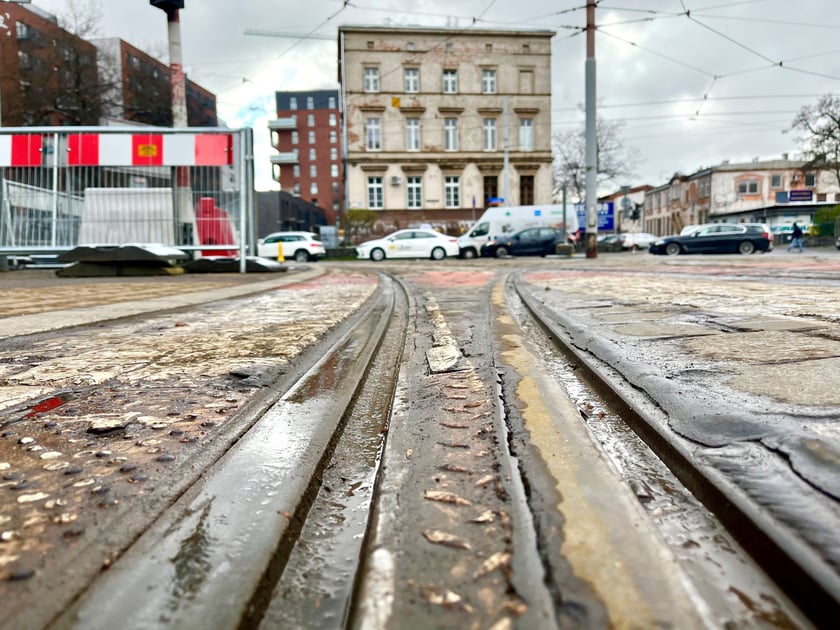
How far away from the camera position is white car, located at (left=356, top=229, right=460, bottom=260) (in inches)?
1097

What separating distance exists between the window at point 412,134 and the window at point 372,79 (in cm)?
322

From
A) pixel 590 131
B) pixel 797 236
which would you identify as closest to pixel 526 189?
pixel 797 236

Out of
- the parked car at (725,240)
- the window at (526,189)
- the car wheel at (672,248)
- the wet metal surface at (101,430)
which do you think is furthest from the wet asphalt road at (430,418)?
the window at (526,189)

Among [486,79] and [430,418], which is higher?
[486,79]

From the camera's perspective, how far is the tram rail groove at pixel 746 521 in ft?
3.40

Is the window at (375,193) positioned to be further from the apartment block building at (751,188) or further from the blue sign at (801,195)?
the blue sign at (801,195)

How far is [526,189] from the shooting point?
147ft

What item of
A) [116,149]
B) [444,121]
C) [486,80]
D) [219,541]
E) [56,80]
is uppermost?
[486,80]

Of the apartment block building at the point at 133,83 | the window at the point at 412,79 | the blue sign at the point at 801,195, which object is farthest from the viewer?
the blue sign at the point at 801,195

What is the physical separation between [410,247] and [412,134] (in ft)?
60.9

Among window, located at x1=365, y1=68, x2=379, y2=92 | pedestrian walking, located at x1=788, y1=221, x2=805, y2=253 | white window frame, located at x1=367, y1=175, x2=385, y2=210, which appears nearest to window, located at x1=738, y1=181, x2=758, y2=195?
pedestrian walking, located at x1=788, y1=221, x2=805, y2=253

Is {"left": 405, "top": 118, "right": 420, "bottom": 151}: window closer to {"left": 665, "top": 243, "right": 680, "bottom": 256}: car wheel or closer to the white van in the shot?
the white van

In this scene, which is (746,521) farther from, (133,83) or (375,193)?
(133,83)

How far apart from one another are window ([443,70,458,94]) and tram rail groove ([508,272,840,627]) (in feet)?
146
